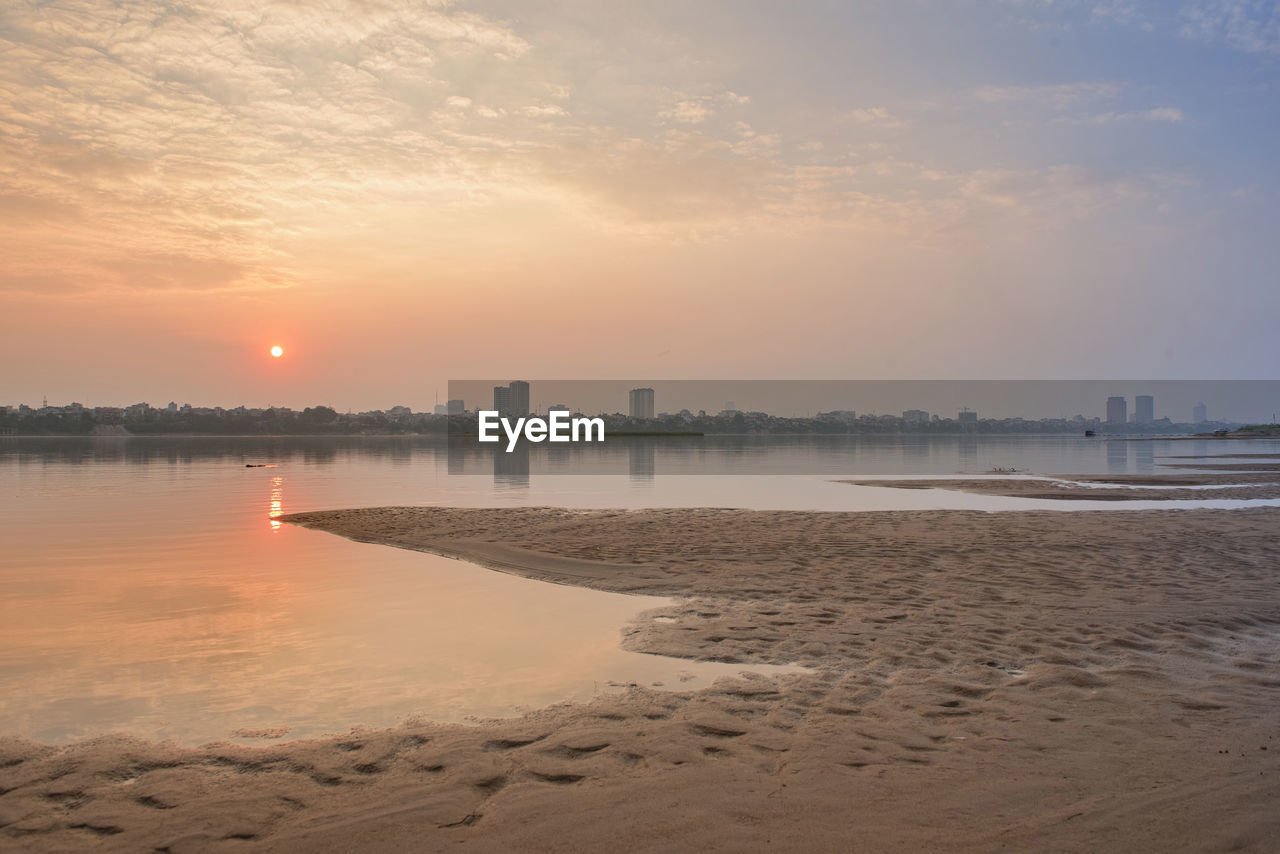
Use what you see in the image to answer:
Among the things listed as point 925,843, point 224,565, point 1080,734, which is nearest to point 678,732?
point 925,843

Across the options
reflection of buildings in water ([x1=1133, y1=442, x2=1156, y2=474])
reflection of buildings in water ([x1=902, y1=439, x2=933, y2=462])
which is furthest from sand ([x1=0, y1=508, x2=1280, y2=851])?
reflection of buildings in water ([x1=902, y1=439, x2=933, y2=462])

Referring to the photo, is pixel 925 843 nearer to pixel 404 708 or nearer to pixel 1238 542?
pixel 404 708

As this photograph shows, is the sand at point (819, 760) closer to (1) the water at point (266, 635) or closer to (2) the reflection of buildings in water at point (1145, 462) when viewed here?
(1) the water at point (266, 635)

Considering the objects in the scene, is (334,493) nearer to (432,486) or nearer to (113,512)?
(432,486)

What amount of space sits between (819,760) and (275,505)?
2626 cm

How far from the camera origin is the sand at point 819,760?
185 inches

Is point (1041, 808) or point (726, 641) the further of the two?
point (726, 641)

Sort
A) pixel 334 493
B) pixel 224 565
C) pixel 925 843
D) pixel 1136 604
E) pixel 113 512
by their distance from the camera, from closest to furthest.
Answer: pixel 925 843 < pixel 1136 604 < pixel 224 565 < pixel 113 512 < pixel 334 493

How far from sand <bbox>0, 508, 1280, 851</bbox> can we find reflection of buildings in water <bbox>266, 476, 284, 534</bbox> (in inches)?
623

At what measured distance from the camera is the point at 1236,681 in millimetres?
7477

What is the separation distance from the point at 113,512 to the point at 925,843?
26848 millimetres

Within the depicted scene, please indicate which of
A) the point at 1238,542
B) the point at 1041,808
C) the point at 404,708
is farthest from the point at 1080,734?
the point at 1238,542

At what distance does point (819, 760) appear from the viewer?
572 cm

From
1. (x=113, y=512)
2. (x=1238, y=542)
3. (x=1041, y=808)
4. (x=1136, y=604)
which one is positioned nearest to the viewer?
(x=1041, y=808)
